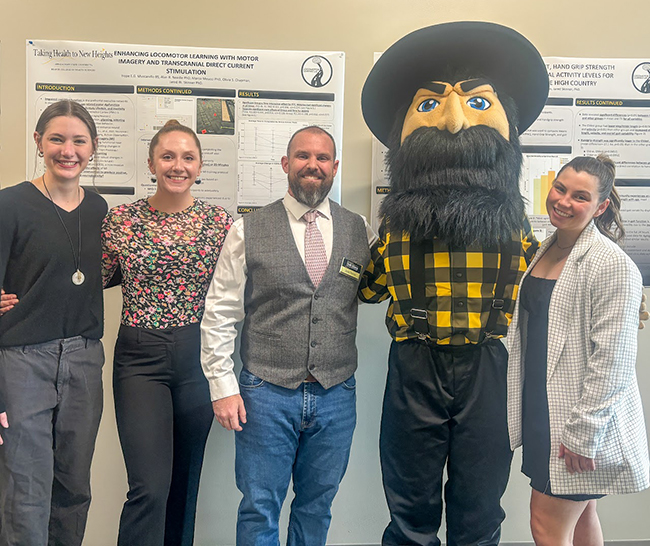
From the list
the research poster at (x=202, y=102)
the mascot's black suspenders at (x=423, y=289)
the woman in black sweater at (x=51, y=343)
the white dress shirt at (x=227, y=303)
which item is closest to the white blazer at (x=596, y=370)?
the mascot's black suspenders at (x=423, y=289)

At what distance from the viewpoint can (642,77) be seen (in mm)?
1729

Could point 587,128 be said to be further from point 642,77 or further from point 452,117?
point 452,117

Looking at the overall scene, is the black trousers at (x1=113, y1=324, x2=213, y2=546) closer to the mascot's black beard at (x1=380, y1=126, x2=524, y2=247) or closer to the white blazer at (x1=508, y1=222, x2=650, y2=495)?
the mascot's black beard at (x1=380, y1=126, x2=524, y2=247)

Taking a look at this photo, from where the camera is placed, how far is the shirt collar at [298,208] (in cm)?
134

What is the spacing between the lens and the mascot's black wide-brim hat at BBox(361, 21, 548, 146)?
1285mm

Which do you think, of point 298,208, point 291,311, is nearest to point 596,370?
point 291,311

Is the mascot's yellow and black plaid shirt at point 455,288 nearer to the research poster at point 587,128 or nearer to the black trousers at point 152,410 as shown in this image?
the research poster at point 587,128

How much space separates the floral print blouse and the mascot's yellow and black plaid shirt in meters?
0.56

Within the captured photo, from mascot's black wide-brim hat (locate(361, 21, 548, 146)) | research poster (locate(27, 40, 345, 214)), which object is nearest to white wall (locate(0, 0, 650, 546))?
research poster (locate(27, 40, 345, 214))

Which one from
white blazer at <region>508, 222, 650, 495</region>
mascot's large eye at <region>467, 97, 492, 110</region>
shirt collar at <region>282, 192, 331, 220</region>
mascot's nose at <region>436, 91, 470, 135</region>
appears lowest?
white blazer at <region>508, 222, 650, 495</region>

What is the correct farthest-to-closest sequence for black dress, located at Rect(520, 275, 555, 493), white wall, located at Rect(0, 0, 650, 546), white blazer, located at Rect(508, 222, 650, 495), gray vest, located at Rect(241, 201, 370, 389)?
white wall, located at Rect(0, 0, 650, 546)
gray vest, located at Rect(241, 201, 370, 389)
black dress, located at Rect(520, 275, 555, 493)
white blazer, located at Rect(508, 222, 650, 495)

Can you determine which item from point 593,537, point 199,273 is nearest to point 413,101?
point 199,273

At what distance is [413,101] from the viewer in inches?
53.1

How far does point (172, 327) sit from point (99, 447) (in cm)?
78
